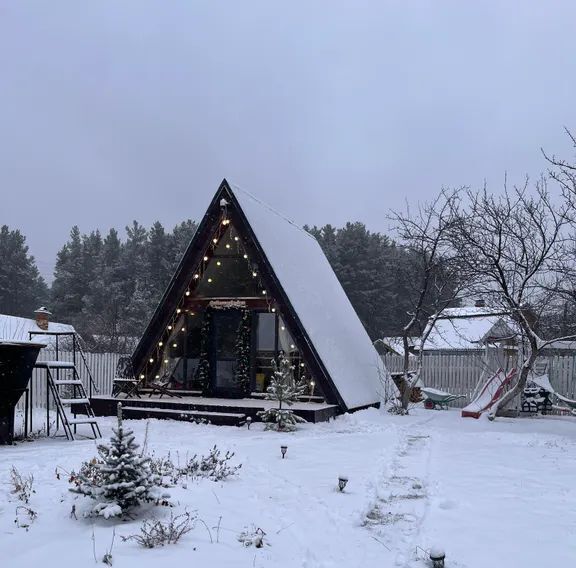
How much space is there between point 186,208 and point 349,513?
237ft

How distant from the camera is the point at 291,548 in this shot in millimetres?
4086

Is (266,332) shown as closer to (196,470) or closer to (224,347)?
(224,347)

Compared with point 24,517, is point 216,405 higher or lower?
higher

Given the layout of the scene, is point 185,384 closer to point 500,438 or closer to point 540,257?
point 500,438

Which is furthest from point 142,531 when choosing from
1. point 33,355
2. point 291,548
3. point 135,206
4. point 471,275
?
point 135,206

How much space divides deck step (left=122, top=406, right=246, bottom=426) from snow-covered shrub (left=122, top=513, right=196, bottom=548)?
648 cm

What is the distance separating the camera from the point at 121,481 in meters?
4.54

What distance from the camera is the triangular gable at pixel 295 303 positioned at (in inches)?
471

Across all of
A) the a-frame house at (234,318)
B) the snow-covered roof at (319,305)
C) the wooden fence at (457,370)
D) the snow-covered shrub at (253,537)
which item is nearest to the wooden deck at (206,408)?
the a-frame house at (234,318)

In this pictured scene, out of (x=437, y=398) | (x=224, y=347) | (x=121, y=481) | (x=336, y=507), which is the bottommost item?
(x=437, y=398)

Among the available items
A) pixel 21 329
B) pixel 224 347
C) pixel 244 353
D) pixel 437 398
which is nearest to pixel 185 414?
pixel 244 353

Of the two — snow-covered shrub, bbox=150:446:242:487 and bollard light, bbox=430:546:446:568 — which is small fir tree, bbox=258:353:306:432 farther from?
bollard light, bbox=430:546:446:568

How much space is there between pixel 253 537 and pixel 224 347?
30.7 ft

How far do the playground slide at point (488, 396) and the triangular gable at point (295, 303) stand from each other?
2357 millimetres
